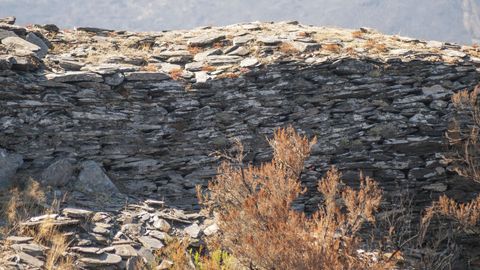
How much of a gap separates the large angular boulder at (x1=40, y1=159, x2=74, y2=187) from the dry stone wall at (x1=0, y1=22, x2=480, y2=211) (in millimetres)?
27

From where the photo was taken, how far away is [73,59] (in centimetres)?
1467

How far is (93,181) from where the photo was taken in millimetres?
11812

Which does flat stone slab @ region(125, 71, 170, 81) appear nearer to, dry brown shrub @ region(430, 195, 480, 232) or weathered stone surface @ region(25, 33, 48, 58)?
weathered stone surface @ region(25, 33, 48, 58)

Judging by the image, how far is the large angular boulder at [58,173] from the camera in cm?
1148

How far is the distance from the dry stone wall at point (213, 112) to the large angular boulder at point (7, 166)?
1.2 inches

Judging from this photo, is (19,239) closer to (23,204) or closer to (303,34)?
(23,204)

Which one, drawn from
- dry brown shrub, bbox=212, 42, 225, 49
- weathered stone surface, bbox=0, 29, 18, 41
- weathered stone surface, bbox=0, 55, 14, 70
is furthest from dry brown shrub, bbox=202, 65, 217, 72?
weathered stone surface, bbox=0, 29, 18, 41

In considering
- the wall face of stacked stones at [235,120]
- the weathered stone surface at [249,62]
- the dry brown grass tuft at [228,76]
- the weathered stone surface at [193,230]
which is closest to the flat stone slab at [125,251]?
the weathered stone surface at [193,230]

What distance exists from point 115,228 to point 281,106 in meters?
5.75

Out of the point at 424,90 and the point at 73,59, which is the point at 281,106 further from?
the point at 73,59

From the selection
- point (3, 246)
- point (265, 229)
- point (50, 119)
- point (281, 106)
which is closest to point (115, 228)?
point (3, 246)

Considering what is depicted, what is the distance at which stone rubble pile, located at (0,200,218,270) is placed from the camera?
8.34m

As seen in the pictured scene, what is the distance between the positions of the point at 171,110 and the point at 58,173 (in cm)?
337

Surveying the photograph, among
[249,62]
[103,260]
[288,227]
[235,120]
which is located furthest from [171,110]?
[288,227]
